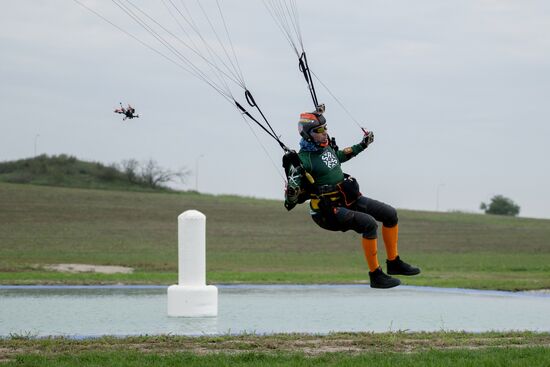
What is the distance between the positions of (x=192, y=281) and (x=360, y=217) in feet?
16.3

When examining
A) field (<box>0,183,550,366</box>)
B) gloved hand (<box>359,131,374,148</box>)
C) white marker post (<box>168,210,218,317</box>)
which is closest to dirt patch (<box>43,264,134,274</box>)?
field (<box>0,183,550,366</box>)

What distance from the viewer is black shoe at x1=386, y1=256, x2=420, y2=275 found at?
576 inches

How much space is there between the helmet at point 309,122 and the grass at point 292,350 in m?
2.78

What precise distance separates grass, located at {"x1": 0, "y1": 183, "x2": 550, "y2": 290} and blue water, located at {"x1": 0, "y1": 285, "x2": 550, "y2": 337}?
3191 millimetres

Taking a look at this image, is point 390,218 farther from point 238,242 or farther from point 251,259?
point 238,242

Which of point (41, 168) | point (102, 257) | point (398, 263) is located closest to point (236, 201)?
point (41, 168)

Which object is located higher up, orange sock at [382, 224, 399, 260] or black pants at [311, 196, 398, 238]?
black pants at [311, 196, 398, 238]

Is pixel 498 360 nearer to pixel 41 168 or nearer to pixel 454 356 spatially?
pixel 454 356

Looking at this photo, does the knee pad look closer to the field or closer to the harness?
the harness

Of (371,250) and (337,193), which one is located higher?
(337,193)

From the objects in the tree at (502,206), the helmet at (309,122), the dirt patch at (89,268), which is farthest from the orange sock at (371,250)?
the tree at (502,206)

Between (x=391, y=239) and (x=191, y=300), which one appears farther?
(x=191, y=300)

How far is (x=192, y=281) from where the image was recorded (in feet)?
59.9

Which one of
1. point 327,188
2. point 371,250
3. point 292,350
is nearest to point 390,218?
point 371,250
